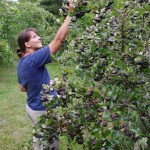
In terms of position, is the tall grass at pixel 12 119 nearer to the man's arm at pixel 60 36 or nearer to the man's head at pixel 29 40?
the man's head at pixel 29 40

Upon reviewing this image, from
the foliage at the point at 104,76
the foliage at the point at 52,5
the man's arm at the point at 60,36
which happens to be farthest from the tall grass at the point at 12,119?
the foliage at the point at 52,5

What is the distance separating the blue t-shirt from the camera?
8.92ft

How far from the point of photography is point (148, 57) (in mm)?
1890

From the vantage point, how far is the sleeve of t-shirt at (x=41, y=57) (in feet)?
8.76

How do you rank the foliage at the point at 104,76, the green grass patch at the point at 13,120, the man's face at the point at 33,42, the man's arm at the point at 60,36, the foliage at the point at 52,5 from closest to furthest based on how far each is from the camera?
the foliage at the point at 104,76, the man's arm at the point at 60,36, the man's face at the point at 33,42, the green grass patch at the point at 13,120, the foliage at the point at 52,5

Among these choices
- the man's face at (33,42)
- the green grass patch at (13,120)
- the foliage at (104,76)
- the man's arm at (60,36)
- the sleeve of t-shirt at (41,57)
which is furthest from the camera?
the green grass patch at (13,120)

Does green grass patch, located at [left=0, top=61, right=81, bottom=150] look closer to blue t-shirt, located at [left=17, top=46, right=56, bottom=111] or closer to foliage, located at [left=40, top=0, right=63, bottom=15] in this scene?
blue t-shirt, located at [left=17, top=46, right=56, bottom=111]

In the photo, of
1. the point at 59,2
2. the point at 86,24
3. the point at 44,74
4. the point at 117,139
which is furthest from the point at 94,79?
the point at 59,2

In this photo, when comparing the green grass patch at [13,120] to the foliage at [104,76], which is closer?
the foliage at [104,76]

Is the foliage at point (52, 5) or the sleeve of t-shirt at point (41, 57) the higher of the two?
the sleeve of t-shirt at point (41, 57)

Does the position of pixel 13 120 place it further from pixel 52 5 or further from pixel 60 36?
pixel 52 5

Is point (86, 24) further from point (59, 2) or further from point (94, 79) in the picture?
point (59, 2)

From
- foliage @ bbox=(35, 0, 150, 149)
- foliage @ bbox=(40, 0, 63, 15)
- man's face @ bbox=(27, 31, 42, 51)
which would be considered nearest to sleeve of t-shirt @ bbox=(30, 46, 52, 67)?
man's face @ bbox=(27, 31, 42, 51)

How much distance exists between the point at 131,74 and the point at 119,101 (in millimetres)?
173
